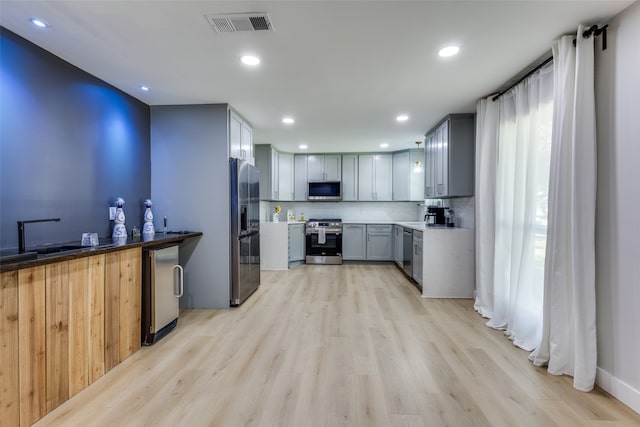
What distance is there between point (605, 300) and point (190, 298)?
3915 millimetres

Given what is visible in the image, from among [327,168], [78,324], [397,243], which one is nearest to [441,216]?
[397,243]

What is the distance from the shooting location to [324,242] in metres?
6.09

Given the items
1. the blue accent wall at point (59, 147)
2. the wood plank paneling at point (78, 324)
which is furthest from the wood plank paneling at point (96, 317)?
the blue accent wall at point (59, 147)

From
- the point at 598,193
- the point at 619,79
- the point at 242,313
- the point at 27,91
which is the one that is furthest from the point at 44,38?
the point at 598,193

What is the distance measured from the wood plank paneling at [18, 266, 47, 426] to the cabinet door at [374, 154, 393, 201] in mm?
5706

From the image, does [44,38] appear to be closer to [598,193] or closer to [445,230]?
[598,193]

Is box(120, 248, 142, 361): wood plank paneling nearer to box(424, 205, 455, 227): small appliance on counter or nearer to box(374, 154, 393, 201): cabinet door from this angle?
box(424, 205, 455, 227): small appliance on counter

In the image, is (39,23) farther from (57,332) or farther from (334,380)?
(334,380)

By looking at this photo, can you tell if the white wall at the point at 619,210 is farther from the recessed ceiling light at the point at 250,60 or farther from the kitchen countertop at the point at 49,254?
the kitchen countertop at the point at 49,254

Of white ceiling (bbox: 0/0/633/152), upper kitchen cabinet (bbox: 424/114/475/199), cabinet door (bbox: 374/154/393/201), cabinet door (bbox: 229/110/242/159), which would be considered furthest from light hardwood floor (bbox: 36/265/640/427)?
cabinet door (bbox: 374/154/393/201)

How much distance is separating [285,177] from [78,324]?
4906 mm

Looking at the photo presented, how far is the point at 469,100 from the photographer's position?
3385 millimetres

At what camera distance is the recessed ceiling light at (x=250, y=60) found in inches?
93.5

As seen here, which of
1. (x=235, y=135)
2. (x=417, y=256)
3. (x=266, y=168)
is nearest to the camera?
(x=235, y=135)
